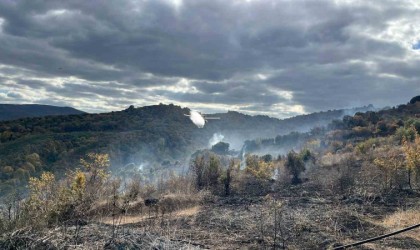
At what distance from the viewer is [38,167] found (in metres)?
61.3

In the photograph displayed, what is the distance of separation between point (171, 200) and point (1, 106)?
5773 inches

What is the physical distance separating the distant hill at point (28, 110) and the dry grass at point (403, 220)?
13152 cm

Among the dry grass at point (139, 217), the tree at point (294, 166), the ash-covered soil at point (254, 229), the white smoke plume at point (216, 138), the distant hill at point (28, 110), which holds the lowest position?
the dry grass at point (139, 217)

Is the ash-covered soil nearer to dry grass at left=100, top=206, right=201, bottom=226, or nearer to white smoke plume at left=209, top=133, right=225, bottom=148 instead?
dry grass at left=100, top=206, right=201, bottom=226

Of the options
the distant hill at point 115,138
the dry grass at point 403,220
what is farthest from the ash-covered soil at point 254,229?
the distant hill at point 115,138

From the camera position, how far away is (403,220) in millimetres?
10312

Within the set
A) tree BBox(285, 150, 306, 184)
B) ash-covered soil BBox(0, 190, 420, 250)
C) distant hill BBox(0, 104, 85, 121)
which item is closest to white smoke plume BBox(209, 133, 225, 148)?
distant hill BBox(0, 104, 85, 121)

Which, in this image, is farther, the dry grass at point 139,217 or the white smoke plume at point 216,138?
the white smoke plume at point 216,138

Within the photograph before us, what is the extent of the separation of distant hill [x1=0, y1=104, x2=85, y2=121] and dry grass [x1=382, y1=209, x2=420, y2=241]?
431ft

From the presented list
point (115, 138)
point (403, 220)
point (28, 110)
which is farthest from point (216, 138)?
point (403, 220)

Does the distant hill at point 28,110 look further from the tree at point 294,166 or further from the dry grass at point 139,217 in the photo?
the dry grass at point 139,217

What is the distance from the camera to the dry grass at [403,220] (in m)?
9.82

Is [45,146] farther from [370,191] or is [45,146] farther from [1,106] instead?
[1,106]

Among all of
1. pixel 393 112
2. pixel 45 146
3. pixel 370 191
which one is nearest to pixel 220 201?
pixel 370 191
